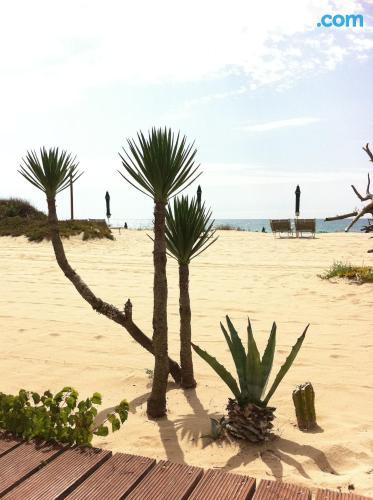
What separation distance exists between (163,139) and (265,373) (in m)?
1.63

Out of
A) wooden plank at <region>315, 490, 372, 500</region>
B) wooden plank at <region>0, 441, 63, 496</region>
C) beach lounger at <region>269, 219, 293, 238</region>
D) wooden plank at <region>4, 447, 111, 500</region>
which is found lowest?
wooden plank at <region>315, 490, 372, 500</region>

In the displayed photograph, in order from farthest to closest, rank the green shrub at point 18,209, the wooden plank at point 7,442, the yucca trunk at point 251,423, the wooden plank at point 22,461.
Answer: the green shrub at point 18,209 < the yucca trunk at point 251,423 < the wooden plank at point 7,442 < the wooden plank at point 22,461

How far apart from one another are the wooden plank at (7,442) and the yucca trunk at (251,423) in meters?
1.25

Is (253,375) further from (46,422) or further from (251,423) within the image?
(46,422)

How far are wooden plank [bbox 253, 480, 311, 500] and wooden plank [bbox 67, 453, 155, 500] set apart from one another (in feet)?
1.78

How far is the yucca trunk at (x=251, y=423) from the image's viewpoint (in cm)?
298

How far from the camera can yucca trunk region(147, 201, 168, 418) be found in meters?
3.11

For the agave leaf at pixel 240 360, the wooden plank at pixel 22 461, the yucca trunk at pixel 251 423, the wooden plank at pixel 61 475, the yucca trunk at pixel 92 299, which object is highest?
the yucca trunk at pixel 92 299

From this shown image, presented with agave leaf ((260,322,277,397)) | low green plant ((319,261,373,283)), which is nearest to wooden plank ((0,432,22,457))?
agave leaf ((260,322,277,397))

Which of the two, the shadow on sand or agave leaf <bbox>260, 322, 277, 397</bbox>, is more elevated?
agave leaf <bbox>260, 322, 277, 397</bbox>

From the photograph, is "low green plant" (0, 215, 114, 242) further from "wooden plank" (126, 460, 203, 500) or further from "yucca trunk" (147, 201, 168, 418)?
"wooden plank" (126, 460, 203, 500)

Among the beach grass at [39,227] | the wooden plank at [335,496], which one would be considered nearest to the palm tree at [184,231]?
the wooden plank at [335,496]

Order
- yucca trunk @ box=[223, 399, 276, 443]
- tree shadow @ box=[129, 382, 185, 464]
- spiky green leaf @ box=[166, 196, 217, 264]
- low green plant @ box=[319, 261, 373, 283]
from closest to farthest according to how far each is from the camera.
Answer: tree shadow @ box=[129, 382, 185, 464], yucca trunk @ box=[223, 399, 276, 443], spiky green leaf @ box=[166, 196, 217, 264], low green plant @ box=[319, 261, 373, 283]

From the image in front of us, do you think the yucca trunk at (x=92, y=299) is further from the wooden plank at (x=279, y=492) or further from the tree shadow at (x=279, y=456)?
the wooden plank at (x=279, y=492)
